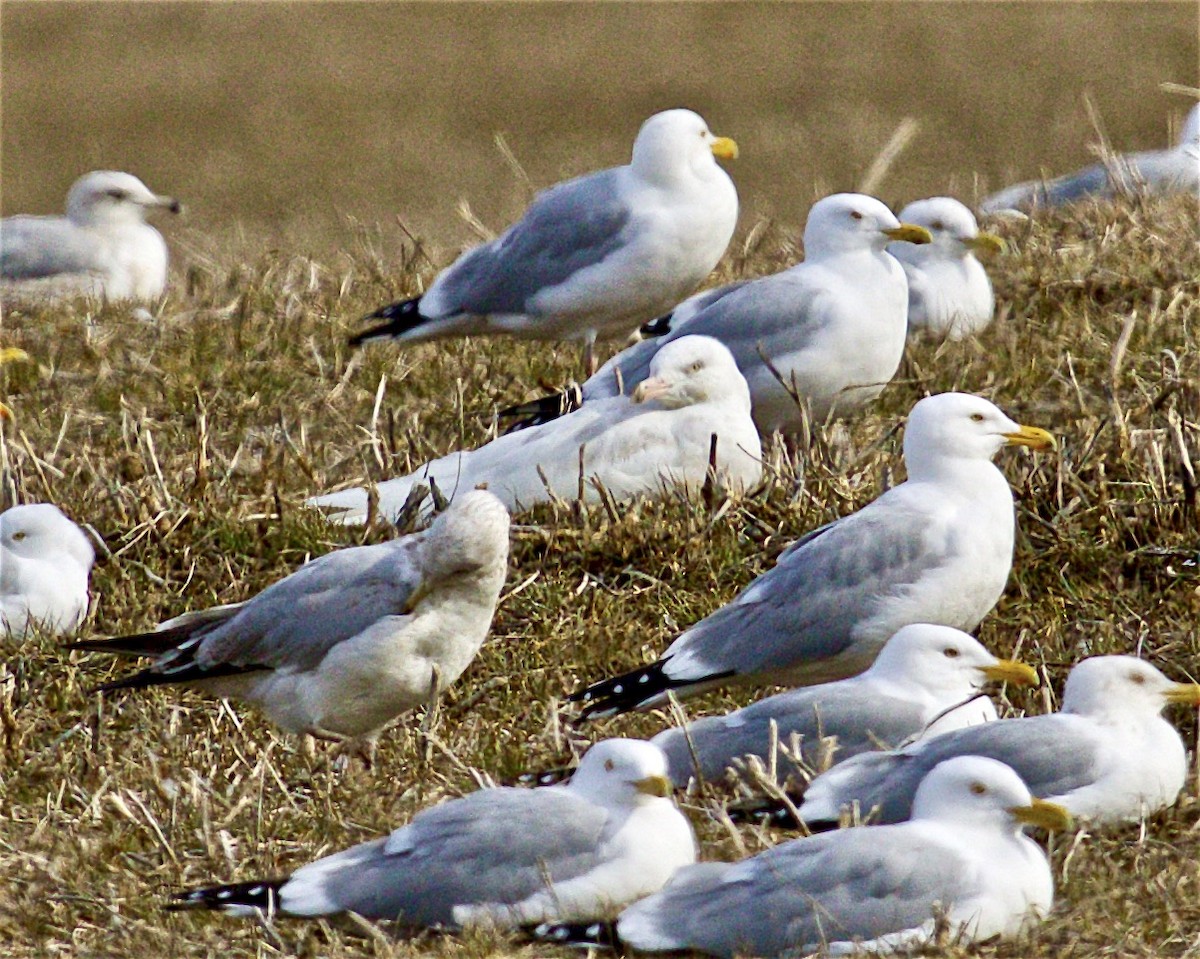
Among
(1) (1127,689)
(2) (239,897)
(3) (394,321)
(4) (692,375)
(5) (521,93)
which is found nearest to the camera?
(2) (239,897)

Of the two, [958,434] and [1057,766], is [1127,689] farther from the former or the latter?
[958,434]

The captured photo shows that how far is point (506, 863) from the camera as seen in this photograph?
4.00 meters

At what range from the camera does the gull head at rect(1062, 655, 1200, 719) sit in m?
4.53

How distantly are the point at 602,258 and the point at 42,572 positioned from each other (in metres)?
2.57

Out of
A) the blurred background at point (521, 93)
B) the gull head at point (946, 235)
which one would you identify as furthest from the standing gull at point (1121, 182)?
the blurred background at point (521, 93)

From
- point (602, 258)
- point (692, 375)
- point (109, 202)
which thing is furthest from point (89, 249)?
point (692, 375)

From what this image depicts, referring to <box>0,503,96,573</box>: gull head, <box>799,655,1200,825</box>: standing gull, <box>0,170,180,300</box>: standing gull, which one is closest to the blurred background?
<box>0,170,180,300</box>: standing gull

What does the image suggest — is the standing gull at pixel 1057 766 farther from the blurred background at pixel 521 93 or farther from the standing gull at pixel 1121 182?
the blurred background at pixel 521 93

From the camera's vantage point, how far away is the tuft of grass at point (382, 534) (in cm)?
431

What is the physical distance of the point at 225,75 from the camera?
66.6 feet

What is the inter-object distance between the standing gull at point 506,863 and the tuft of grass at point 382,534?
0.28 ft

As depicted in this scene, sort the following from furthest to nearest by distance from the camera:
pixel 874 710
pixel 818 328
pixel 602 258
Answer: pixel 602 258 < pixel 818 328 < pixel 874 710

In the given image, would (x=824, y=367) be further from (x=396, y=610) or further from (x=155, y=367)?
(x=155, y=367)

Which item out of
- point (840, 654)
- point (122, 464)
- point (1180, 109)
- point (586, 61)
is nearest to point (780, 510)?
point (840, 654)
